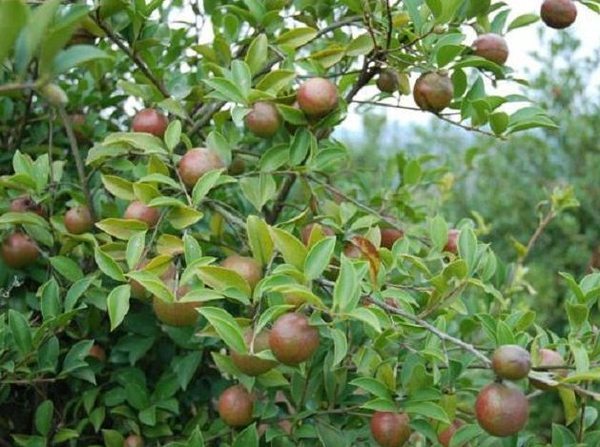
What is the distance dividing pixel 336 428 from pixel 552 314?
8.37 feet

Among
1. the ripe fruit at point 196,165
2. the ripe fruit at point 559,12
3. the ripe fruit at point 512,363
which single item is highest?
the ripe fruit at point 559,12

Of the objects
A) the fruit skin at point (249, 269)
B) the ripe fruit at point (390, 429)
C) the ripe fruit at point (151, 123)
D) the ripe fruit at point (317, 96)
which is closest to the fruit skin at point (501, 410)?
the ripe fruit at point (390, 429)

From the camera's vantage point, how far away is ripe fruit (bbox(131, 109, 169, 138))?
1145mm

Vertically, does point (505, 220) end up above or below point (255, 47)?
below

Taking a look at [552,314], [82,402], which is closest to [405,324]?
[82,402]

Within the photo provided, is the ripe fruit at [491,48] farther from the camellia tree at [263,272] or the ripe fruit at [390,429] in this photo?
the ripe fruit at [390,429]

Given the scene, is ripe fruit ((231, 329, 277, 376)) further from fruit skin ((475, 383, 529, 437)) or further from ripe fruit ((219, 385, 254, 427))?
fruit skin ((475, 383, 529, 437))

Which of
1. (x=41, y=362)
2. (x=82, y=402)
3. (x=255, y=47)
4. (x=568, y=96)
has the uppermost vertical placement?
(x=255, y=47)

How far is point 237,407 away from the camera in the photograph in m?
1.05

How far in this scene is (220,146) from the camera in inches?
42.4

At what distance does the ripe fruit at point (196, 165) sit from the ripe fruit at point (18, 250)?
0.80ft

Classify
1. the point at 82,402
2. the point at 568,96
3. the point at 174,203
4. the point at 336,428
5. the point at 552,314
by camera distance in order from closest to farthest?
the point at 174,203, the point at 336,428, the point at 82,402, the point at 552,314, the point at 568,96

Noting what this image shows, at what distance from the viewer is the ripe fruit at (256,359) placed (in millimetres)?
927

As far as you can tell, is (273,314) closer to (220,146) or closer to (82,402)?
(220,146)
